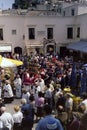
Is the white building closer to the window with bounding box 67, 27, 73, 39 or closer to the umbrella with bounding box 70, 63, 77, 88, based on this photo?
the window with bounding box 67, 27, 73, 39

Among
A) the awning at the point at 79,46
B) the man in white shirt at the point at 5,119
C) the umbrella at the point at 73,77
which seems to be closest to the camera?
the man in white shirt at the point at 5,119

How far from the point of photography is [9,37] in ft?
131

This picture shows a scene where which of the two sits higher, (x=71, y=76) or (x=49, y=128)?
(x=49, y=128)

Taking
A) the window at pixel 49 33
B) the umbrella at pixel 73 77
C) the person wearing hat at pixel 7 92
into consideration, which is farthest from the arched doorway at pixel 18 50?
the person wearing hat at pixel 7 92

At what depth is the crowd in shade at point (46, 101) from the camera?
9.05 metres

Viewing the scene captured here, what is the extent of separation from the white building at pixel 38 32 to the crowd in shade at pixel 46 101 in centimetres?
1317

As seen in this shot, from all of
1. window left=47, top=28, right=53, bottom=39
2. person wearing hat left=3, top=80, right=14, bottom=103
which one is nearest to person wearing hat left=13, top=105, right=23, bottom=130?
person wearing hat left=3, top=80, right=14, bottom=103

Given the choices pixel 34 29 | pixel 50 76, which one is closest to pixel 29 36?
pixel 34 29

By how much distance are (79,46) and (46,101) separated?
22807 millimetres

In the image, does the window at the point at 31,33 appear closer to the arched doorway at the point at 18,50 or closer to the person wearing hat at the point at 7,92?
the arched doorway at the point at 18,50

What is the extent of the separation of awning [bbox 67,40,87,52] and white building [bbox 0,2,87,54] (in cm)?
92

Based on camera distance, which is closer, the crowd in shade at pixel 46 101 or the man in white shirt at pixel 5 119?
the crowd in shade at pixel 46 101

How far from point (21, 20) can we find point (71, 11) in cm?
1096

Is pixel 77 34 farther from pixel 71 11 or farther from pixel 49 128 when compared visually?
pixel 49 128
